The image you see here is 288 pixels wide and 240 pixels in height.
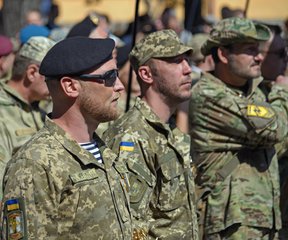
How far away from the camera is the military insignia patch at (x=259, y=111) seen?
7285 mm

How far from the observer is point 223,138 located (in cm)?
742

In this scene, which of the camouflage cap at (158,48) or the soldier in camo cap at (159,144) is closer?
the soldier in camo cap at (159,144)

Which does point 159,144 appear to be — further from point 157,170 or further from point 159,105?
point 159,105

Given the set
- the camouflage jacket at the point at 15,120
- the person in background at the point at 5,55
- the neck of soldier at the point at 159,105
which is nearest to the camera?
the neck of soldier at the point at 159,105

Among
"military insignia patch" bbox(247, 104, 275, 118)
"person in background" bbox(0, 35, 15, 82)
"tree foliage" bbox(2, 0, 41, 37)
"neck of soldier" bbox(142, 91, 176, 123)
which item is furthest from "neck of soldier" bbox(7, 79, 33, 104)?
"tree foliage" bbox(2, 0, 41, 37)

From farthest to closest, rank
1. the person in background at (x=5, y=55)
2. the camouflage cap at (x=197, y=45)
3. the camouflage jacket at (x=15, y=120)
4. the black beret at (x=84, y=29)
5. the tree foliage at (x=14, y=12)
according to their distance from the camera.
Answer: the tree foliage at (x=14, y=12)
the camouflage cap at (x=197, y=45)
the black beret at (x=84, y=29)
the person in background at (x=5, y=55)
the camouflage jacket at (x=15, y=120)

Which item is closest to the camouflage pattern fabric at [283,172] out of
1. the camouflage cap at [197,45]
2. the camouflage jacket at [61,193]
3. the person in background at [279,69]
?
the person in background at [279,69]

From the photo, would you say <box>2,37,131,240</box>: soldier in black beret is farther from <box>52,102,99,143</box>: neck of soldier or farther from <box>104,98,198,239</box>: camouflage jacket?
<box>104,98,198,239</box>: camouflage jacket

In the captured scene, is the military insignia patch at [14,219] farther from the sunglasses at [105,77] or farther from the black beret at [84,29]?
the black beret at [84,29]

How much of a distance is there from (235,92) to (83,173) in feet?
9.21

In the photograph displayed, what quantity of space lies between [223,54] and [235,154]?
80 centimetres

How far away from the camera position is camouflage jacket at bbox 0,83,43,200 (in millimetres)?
Result: 7414

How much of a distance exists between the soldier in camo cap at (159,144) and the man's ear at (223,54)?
0.86m

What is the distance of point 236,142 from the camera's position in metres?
7.40
